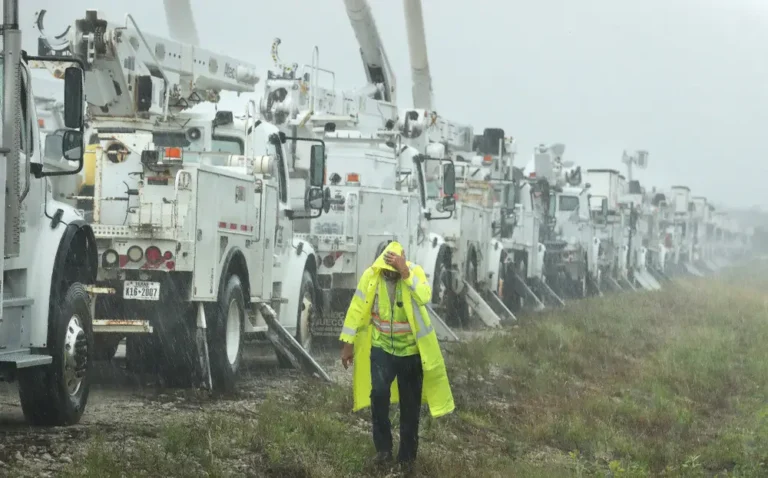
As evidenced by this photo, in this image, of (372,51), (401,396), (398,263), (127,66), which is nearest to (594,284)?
(372,51)

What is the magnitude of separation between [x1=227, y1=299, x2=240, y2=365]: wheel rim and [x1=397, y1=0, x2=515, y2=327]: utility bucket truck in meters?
7.03

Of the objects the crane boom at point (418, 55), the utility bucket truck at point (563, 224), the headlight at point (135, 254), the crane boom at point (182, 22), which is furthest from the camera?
the utility bucket truck at point (563, 224)

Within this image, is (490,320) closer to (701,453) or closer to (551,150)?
(701,453)

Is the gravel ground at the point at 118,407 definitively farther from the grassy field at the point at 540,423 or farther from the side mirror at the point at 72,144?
the side mirror at the point at 72,144

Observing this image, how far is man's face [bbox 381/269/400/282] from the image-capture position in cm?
887

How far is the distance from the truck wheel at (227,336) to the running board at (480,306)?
9.99 m

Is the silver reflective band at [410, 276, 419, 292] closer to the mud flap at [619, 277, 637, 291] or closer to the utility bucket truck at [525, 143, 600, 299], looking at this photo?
the utility bucket truck at [525, 143, 600, 299]

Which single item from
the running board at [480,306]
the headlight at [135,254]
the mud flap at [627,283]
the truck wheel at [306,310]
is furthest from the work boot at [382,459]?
the mud flap at [627,283]

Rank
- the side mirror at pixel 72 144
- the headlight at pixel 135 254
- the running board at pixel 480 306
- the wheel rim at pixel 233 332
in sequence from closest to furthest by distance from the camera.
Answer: the side mirror at pixel 72 144
the headlight at pixel 135 254
the wheel rim at pixel 233 332
the running board at pixel 480 306

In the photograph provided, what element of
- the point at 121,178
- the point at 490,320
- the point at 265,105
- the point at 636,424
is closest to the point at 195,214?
the point at 121,178

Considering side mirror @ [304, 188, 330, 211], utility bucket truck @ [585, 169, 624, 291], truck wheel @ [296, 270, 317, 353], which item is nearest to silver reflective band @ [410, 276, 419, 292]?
truck wheel @ [296, 270, 317, 353]

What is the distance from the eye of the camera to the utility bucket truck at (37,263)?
8.27 metres

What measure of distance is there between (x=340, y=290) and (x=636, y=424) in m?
A: 5.17

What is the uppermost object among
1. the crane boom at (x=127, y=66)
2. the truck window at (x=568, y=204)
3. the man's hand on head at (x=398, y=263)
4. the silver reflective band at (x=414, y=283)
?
the crane boom at (x=127, y=66)
